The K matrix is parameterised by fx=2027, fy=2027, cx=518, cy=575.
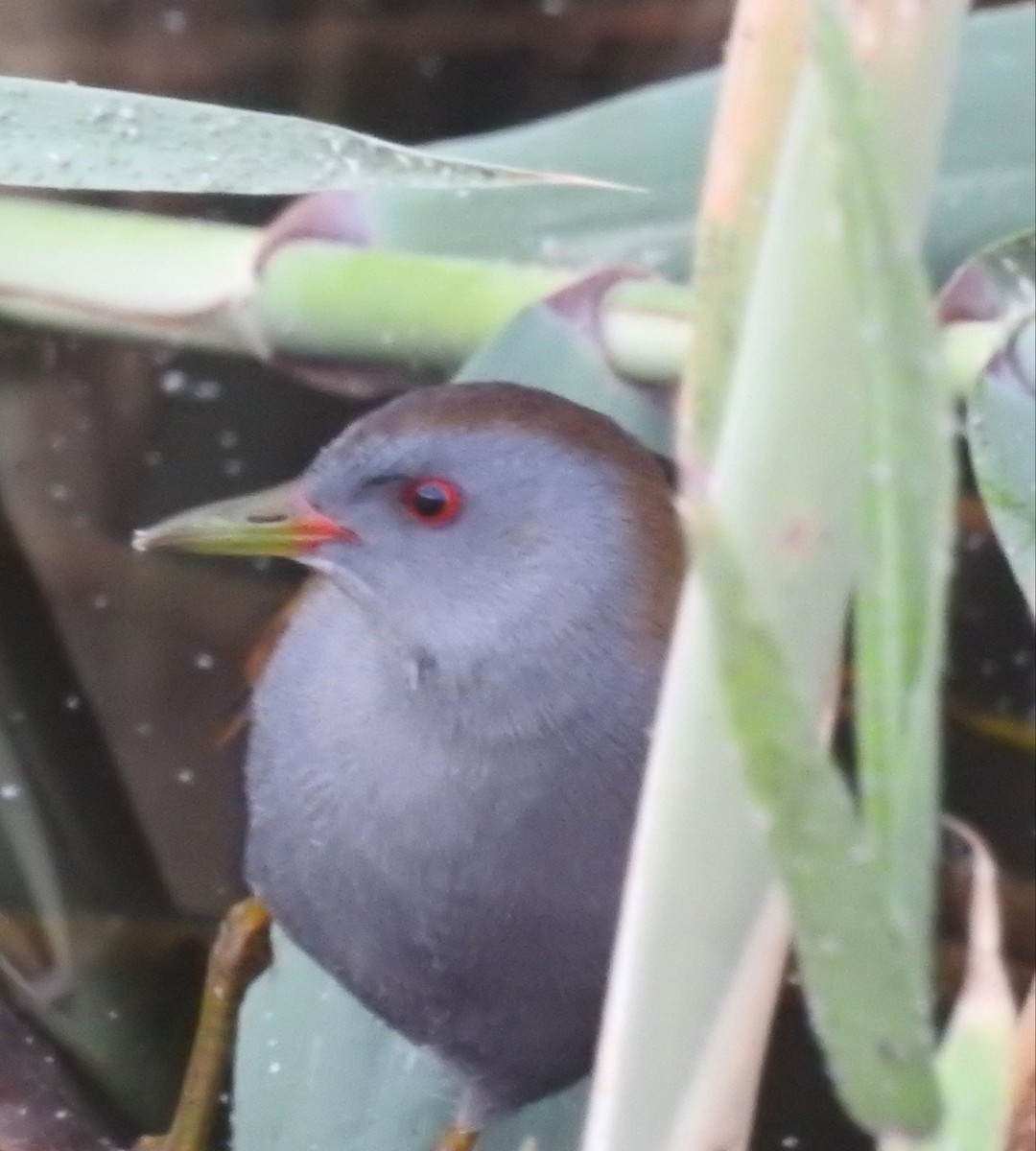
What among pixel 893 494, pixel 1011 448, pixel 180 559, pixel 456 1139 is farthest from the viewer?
pixel 180 559

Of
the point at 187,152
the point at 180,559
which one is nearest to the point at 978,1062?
the point at 187,152

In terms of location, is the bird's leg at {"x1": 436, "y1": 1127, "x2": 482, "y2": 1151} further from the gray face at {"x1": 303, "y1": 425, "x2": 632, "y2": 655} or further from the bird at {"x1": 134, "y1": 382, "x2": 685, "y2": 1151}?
the gray face at {"x1": 303, "y1": 425, "x2": 632, "y2": 655}

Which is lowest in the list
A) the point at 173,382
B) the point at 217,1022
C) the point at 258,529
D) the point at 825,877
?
the point at 217,1022

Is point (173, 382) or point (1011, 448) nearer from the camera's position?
point (1011, 448)

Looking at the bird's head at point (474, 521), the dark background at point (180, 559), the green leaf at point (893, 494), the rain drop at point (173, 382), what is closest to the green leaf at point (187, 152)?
the bird's head at point (474, 521)

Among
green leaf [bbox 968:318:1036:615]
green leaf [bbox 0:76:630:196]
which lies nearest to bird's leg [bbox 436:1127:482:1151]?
green leaf [bbox 968:318:1036:615]

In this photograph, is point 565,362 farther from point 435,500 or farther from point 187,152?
point 187,152
